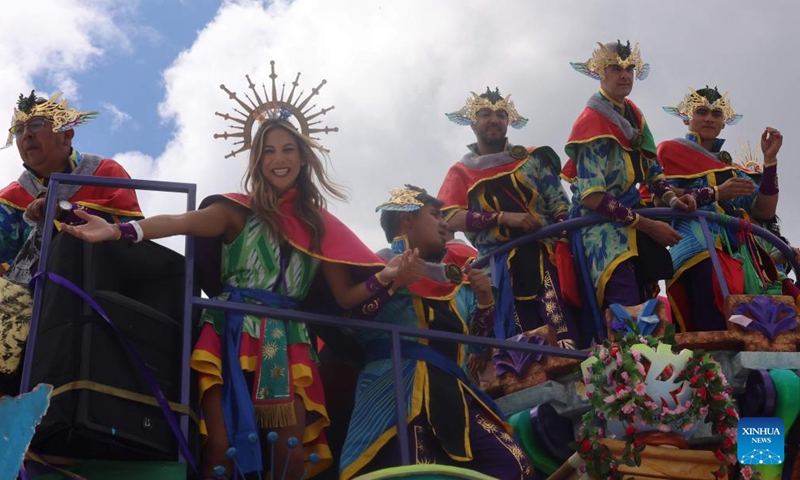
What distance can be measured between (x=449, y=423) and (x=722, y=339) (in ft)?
8.33

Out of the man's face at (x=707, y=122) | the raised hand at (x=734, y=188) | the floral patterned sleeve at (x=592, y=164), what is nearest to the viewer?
the floral patterned sleeve at (x=592, y=164)

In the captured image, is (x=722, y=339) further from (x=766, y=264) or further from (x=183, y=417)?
(x=183, y=417)

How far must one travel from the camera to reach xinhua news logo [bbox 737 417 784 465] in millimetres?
7430

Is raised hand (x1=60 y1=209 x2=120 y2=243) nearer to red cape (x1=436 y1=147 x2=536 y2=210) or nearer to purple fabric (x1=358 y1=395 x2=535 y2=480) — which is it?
purple fabric (x1=358 y1=395 x2=535 y2=480)

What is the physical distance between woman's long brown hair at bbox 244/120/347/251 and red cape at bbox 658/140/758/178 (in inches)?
150

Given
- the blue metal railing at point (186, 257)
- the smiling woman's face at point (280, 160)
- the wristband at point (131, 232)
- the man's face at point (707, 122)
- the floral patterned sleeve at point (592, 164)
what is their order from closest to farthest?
the blue metal railing at point (186, 257)
the wristband at point (131, 232)
the smiling woman's face at point (280, 160)
the floral patterned sleeve at point (592, 164)
the man's face at point (707, 122)

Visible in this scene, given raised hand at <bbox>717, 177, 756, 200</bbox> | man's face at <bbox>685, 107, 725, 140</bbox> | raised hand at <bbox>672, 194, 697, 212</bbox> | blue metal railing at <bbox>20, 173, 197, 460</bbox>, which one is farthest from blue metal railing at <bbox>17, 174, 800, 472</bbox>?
man's face at <bbox>685, 107, 725, 140</bbox>

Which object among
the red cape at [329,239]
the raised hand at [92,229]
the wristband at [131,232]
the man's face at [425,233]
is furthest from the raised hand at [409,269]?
the raised hand at [92,229]

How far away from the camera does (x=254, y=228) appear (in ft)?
22.1

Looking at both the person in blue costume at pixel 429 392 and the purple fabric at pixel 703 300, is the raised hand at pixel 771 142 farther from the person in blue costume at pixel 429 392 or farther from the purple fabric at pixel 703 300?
the person in blue costume at pixel 429 392

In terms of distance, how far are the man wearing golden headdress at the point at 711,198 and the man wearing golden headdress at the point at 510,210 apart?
94 cm

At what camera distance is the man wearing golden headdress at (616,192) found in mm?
9008

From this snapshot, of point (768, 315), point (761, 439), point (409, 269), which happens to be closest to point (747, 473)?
point (761, 439)

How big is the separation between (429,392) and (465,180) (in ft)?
10.3
